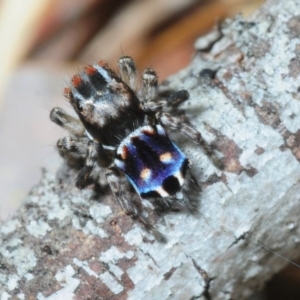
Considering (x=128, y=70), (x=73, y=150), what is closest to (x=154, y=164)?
(x=73, y=150)

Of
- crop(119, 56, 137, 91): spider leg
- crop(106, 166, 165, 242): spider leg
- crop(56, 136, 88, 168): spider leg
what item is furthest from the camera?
crop(119, 56, 137, 91): spider leg

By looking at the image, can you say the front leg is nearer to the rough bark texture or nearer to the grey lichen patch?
the rough bark texture

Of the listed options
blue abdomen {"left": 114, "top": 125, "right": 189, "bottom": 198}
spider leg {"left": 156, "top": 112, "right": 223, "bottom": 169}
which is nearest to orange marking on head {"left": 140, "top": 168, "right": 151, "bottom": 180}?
A: blue abdomen {"left": 114, "top": 125, "right": 189, "bottom": 198}

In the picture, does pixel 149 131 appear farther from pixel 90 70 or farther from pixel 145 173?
pixel 90 70

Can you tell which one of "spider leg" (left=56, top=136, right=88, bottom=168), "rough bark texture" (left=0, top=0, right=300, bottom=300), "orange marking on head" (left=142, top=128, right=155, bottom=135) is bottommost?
"rough bark texture" (left=0, top=0, right=300, bottom=300)

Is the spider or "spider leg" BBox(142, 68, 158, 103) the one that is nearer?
the spider

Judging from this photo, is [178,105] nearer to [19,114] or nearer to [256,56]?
[256,56]

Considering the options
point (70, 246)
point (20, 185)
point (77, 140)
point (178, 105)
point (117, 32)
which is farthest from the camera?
point (117, 32)

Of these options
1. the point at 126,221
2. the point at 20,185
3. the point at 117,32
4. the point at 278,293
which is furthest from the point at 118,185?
the point at 117,32
